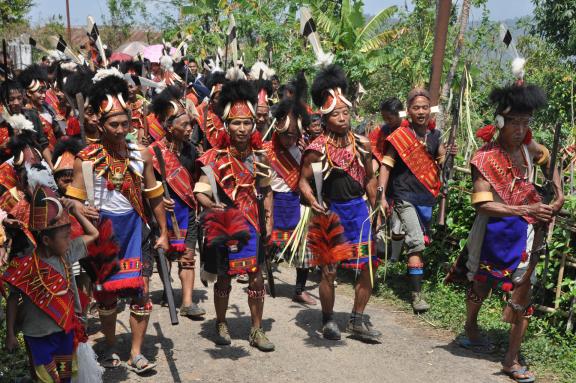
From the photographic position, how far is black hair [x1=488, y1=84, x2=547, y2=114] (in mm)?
5242

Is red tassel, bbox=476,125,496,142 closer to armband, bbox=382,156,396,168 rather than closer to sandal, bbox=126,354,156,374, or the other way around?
armband, bbox=382,156,396,168

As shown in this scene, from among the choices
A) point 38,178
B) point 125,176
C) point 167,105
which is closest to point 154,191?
point 125,176

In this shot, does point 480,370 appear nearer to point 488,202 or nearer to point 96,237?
point 488,202

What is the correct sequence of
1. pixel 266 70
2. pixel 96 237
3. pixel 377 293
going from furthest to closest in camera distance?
pixel 266 70 → pixel 377 293 → pixel 96 237

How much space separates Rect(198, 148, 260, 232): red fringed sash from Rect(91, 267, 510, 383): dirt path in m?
1.12

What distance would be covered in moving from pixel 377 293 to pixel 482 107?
4.15 meters

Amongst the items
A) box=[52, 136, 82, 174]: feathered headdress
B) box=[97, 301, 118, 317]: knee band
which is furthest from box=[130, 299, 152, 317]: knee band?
box=[52, 136, 82, 174]: feathered headdress

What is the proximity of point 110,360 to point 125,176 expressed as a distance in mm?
1477

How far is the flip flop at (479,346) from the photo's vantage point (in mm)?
5922

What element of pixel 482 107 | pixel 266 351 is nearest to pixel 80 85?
pixel 266 351

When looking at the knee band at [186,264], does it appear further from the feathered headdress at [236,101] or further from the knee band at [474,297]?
the knee band at [474,297]

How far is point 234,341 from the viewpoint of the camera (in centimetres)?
607

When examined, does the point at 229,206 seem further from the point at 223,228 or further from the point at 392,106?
the point at 392,106

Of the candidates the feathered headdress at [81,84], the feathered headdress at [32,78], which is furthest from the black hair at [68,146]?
the feathered headdress at [32,78]
